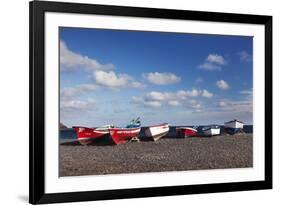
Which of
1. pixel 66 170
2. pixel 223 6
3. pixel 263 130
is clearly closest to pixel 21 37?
pixel 66 170

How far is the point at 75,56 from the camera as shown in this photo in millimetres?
2311

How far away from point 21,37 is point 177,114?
0.87 metres

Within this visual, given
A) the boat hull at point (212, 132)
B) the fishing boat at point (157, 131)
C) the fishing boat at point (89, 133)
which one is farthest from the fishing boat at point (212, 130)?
the fishing boat at point (89, 133)

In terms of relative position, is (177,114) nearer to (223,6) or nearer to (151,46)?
(151,46)

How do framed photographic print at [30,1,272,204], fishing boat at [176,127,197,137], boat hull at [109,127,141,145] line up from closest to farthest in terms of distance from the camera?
1. framed photographic print at [30,1,272,204]
2. boat hull at [109,127,141,145]
3. fishing boat at [176,127,197,137]

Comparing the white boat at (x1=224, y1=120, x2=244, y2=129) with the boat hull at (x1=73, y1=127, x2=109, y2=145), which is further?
the white boat at (x1=224, y1=120, x2=244, y2=129)

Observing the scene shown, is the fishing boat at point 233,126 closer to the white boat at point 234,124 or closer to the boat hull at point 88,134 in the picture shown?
the white boat at point 234,124

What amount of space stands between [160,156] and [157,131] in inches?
5.3

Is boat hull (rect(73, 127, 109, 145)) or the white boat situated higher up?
the white boat

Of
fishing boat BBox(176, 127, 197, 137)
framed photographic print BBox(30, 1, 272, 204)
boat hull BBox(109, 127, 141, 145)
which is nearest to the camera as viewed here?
framed photographic print BBox(30, 1, 272, 204)

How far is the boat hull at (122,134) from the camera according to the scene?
2363mm

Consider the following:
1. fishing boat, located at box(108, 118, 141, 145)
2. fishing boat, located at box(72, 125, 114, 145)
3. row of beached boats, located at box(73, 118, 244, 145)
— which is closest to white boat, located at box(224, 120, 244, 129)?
row of beached boats, located at box(73, 118, 244, 145)

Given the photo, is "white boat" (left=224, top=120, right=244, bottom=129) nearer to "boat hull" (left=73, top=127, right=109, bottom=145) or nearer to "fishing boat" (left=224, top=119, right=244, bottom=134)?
"fishing boat" (left=224, top=119, right=244, bottom=134)

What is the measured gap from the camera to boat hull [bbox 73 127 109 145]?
230cm
